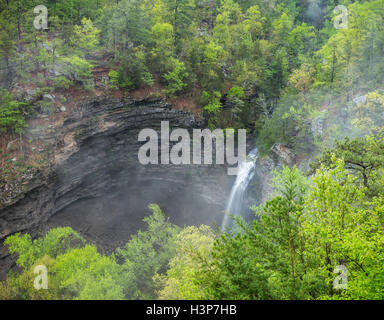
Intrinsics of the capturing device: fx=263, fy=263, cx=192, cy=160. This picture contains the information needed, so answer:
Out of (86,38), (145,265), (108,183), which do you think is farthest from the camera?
(108,183)

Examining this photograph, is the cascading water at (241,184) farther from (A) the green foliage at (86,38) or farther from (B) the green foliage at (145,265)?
(A) the green foliage at (86,38)

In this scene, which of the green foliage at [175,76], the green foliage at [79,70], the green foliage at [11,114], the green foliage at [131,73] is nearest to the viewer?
the green foliage at [11,114]

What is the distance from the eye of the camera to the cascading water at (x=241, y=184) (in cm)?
2919

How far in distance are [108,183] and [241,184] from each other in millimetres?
14733

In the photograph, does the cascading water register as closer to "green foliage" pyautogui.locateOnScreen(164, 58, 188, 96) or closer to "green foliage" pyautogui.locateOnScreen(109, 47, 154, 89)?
"green foliage" pyautogui.locateOnScreen(164, 58, 188, 96)

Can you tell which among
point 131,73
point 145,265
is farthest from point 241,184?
point 131,73

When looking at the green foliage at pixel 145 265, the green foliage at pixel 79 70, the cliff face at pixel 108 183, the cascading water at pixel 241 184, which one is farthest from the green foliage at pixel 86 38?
the cascading water at pixel 241 184

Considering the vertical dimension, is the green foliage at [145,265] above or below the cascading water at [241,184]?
below

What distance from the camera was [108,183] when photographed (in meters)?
29.0

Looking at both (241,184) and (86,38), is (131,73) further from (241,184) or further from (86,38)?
(241,184)

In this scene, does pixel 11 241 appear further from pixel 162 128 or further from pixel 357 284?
pixel 357 284

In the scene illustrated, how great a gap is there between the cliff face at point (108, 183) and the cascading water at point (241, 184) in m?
1.09

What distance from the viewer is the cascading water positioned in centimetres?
2919

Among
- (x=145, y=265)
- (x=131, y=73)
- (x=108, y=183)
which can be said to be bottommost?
(x=145, y=265)
